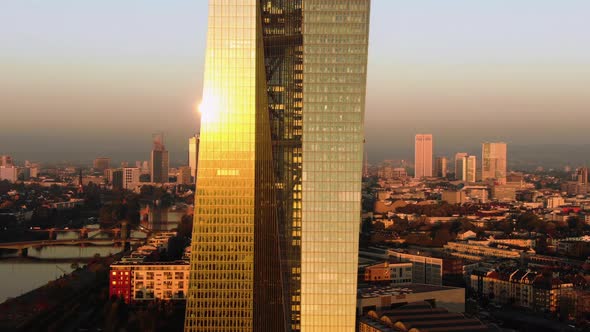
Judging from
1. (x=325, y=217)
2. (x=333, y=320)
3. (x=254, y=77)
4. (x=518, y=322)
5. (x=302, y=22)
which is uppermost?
(x=302, y=22)

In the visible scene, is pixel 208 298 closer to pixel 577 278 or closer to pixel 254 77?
pixel 254 77

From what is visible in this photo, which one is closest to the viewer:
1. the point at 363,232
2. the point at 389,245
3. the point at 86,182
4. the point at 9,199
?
the point at 389,245

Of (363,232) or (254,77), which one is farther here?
(363,232)

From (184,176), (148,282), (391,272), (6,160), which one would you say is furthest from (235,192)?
(6,160)

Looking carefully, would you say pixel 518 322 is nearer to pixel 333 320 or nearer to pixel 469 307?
pixel 469 307

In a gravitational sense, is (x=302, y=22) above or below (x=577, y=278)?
above

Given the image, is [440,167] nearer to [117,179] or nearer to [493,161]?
[493,161]

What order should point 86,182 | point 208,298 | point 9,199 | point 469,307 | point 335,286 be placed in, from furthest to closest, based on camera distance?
point 86,182 < point 9,199 < point 469,307 < point 208,298 < point 335,286

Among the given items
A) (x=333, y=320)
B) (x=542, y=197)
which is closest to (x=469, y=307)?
(x=333, y=320)
